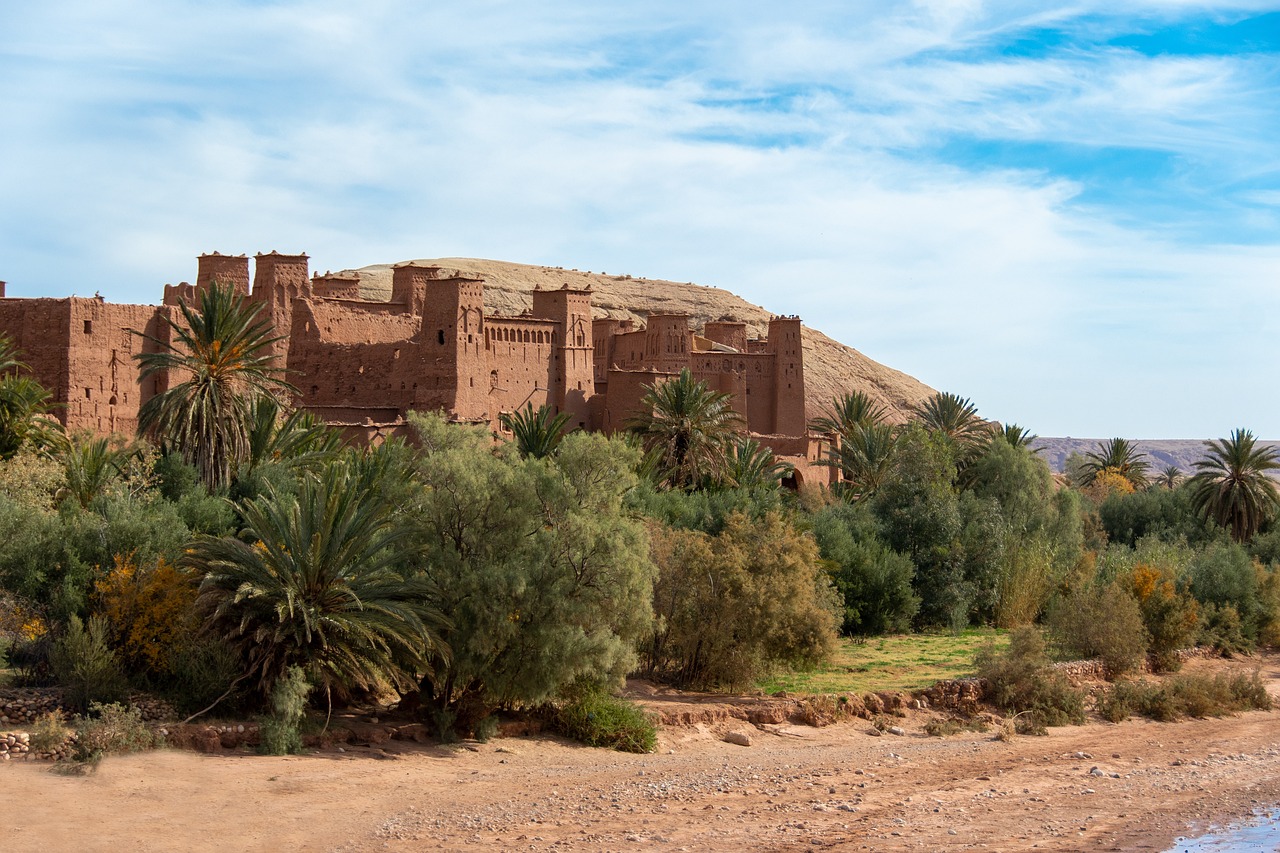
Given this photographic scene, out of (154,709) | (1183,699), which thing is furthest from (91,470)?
(1183,699)

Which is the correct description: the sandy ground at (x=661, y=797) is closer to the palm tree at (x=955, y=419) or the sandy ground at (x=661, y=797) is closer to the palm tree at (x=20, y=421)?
the palm tree at (x=20, y=421)

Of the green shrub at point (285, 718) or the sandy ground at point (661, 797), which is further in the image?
the green shrub at point (285, 718)

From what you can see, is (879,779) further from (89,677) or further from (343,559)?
(89,677)

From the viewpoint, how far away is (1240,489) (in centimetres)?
3969

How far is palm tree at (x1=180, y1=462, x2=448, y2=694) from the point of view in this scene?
54.6 feet

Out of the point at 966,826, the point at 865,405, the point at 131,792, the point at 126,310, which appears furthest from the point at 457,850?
the point at 865,405

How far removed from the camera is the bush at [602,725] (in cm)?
1844

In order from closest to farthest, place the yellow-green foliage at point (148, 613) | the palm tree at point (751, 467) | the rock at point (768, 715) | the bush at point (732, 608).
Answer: the yellow-green foliage at point (148, 613)
the rock at point (768, 715)
the bush at point (732, 608)
the palm tree at point (751, 467)

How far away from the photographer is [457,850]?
46.0 feet

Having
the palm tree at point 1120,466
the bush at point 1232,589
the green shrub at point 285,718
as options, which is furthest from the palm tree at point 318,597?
the palm tree at point 1120,466

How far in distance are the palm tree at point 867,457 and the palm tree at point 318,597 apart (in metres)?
24.5

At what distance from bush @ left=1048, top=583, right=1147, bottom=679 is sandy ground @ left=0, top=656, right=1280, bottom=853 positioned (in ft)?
16.6

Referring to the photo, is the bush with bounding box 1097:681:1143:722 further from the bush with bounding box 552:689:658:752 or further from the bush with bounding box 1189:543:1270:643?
the bush with bounding box 552:689:658:752

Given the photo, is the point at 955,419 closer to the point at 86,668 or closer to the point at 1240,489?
the point at 1240,489
